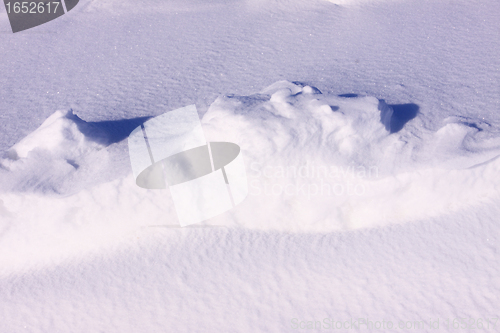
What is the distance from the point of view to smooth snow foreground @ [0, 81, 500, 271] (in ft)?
4.00

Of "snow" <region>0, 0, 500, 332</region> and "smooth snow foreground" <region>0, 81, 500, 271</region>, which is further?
"smooth snow foreground" <region>0, 81, 500, 271</region>

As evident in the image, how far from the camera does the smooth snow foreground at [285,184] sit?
4.00 feet

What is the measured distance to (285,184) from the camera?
1.24 metres

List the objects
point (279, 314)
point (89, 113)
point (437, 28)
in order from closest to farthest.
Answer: point (279, 314), point (89, 113), point (437, 28)

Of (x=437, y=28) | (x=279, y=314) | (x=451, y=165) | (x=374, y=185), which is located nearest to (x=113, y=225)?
(x=279, y=314)

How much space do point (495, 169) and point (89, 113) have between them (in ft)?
5.44

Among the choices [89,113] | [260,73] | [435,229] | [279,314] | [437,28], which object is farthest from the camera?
[437,28]

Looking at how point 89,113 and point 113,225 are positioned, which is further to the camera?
point 89,113

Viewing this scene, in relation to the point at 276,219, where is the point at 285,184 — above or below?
above

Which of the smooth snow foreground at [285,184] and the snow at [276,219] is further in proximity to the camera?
the smooth snow foreground at [285,184]

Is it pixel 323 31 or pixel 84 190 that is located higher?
pixel 323 31

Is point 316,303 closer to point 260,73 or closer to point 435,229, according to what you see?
point 435,229

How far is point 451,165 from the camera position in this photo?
1245 mm

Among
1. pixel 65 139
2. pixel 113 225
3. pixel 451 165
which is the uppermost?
pixel 65 139
